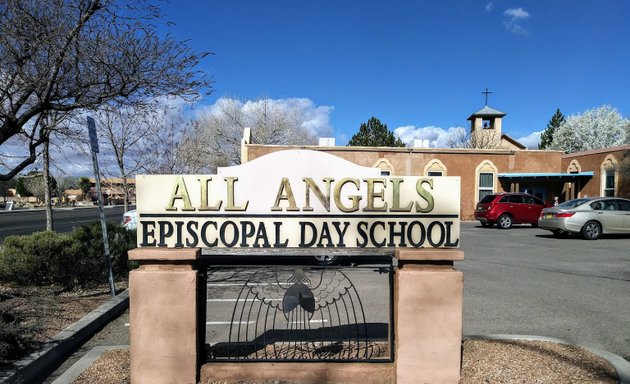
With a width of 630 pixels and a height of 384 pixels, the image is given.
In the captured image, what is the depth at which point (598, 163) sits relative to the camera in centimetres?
2403

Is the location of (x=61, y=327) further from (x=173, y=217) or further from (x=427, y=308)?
(x=427, y=308)

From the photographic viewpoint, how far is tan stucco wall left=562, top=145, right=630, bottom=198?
71.2 ft

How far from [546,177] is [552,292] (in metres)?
21.1

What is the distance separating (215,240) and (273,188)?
64 centimetres

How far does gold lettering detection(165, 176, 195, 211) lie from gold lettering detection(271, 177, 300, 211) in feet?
2.28

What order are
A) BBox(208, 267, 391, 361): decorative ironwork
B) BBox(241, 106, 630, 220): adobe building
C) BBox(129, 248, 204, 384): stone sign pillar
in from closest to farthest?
BBox(129, 248, 204, 384): stone sign pillar < BBox(208, 267, 391, 361): decorative ironwork < BBox(241, 106, 630, 220): adobe building

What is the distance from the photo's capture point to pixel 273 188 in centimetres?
368

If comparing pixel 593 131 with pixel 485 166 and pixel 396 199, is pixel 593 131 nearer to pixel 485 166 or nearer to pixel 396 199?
pixel 485 166

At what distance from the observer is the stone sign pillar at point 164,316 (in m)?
3.56

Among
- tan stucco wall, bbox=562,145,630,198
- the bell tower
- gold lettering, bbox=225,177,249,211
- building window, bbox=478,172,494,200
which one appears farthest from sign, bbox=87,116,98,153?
the bell tower

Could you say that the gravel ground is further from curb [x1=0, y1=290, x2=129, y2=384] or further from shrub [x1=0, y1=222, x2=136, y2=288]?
shrub [x1=0, y1=222, x2=136, y2=288]

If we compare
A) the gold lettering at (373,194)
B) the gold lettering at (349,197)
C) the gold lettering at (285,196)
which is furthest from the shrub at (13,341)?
the gold lettering at (373,194)

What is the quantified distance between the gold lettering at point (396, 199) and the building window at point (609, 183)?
2412 cm

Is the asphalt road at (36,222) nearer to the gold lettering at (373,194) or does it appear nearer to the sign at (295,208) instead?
the sign at (295,208)
